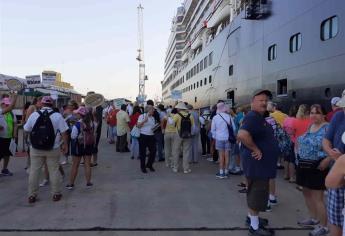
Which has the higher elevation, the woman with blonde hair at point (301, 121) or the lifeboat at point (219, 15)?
the lifeboat at point (219, 15)

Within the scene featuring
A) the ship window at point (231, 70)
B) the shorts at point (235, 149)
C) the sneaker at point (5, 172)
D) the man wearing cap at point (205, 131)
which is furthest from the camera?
the ship window at point (231, 70)

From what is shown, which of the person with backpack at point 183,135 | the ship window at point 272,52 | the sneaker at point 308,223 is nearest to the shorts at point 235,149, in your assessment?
the person with backpack at point 183,135

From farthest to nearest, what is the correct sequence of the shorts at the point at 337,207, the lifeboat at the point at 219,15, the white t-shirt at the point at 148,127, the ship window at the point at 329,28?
the lifeboat at the point at 219,15 → the ship window at the point at 329,28 → the white t-shirt at the point at 148,127 → the shorts at the point at 337,207

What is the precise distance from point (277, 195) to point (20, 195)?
4.35 metres

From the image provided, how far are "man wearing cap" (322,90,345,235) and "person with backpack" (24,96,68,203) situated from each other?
13.2 ft

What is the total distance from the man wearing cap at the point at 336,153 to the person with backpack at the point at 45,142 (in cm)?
403

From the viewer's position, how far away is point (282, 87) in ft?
40.6

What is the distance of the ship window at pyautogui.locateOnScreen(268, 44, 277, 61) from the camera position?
13.1 meters

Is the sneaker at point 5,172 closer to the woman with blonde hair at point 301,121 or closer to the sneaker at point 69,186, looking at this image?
the sneaker at point 69,186

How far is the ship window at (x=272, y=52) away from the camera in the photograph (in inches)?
515

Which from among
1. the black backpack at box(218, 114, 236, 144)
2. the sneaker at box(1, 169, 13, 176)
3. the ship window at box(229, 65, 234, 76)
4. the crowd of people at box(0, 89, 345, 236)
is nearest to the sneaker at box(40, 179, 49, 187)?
the crowd of people at box(0, 89, 345, 236)

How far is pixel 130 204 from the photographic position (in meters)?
6.20

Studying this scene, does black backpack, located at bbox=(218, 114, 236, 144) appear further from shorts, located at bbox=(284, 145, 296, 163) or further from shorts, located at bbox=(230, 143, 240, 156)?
shorts, located at bbox=(284, 145, 296, 163)

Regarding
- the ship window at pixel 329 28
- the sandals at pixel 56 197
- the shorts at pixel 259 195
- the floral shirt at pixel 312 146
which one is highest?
the ship window at pixel 329 28
